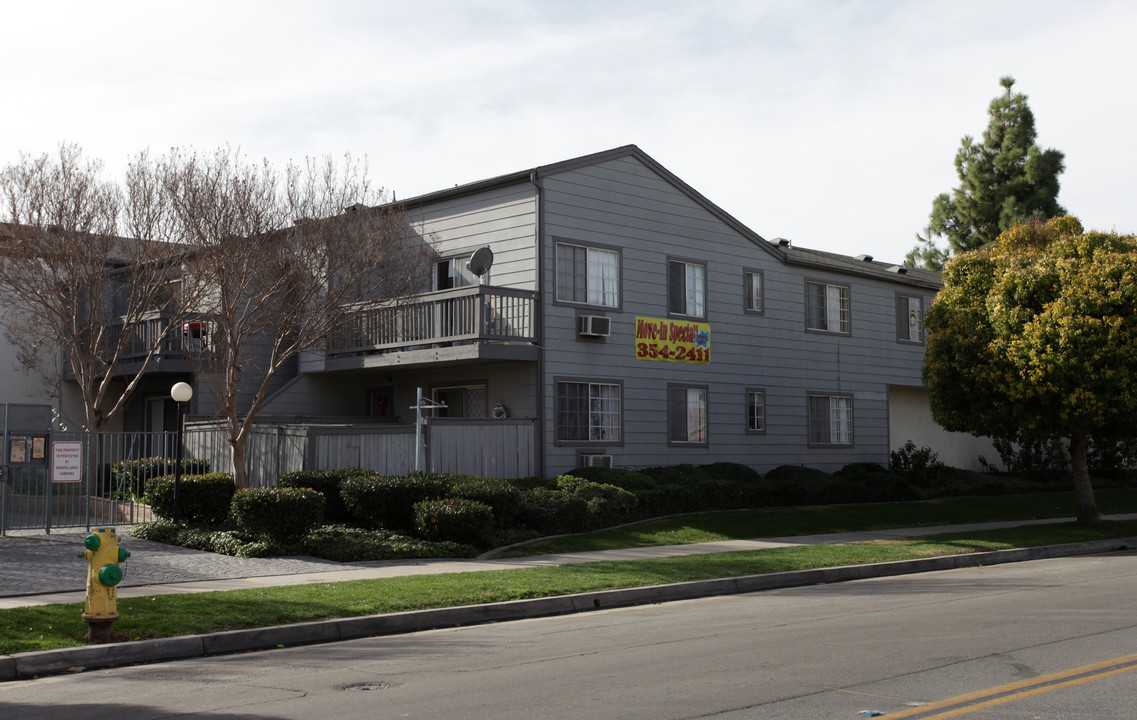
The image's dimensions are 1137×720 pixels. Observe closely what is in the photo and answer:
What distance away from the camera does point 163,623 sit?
1038cm

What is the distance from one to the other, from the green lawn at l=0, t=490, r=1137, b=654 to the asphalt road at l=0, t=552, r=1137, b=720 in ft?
2.60

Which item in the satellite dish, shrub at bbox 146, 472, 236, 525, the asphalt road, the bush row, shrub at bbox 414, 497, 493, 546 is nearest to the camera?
the asphalt road

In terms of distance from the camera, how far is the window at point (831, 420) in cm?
2866

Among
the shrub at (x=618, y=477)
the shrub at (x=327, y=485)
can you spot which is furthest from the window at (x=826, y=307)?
the shrub at (x=327, y=485)

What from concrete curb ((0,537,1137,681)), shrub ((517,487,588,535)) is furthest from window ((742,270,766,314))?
concrete curb ((0,537,1137,681))

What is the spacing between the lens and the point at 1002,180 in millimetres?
53438

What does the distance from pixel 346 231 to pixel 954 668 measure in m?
14.3

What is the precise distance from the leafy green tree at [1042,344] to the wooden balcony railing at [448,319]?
8.65 m

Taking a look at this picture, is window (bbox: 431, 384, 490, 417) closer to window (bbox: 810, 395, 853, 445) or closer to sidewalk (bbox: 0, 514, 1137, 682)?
sidewalk (bbox: 0, 514, 1137, 682)

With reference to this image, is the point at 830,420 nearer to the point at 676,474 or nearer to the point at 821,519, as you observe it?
the point at 821,519

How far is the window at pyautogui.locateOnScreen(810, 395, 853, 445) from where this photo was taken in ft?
94.0

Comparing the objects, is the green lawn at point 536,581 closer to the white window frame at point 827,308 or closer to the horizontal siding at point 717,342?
the horizontal siding at point 717,342

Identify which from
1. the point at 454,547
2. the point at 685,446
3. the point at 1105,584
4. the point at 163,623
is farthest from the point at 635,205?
the point at 163,623

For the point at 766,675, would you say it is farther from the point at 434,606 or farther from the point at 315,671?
the point at 434,606
